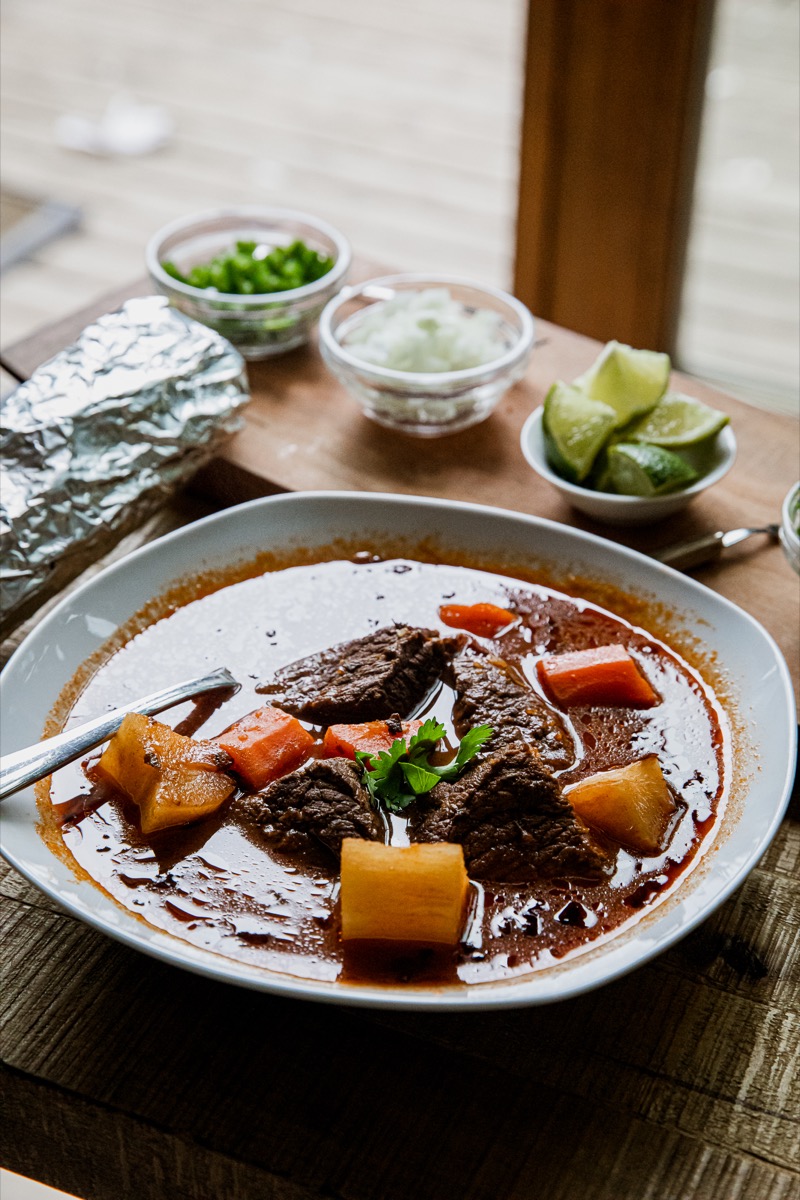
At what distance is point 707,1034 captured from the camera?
1921 mm

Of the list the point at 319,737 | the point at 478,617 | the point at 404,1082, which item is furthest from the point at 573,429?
the point at 404,1082

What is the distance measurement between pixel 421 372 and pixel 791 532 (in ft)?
3.67

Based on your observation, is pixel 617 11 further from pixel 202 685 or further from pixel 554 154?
pixel 202 685

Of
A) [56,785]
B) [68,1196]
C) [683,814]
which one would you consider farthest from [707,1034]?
[56,785]

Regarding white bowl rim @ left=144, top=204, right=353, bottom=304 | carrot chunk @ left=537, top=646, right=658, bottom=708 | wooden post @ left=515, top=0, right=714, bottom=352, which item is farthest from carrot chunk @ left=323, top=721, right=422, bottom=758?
wooden post @ left=515, top=0, right=714, bottom=352

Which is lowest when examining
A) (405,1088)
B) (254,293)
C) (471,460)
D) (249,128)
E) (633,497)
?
(249,128)

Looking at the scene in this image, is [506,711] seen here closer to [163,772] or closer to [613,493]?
[163,772]

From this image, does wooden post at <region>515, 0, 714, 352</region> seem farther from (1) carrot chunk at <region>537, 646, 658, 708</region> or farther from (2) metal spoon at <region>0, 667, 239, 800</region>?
(2) metal spoon at <region>0, 667, 239, 800</region>

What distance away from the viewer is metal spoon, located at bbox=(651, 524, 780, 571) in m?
2.76

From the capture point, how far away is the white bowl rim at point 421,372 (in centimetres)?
312

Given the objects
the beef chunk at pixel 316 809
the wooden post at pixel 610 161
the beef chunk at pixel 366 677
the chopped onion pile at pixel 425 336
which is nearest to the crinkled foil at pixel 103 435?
the chopped onion pile at pixel 425 336

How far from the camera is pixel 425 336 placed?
129 inches

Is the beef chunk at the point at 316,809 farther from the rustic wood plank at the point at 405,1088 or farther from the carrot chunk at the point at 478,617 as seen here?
the carrot chunk at the point at 478,617

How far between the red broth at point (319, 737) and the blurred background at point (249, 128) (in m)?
3.41
